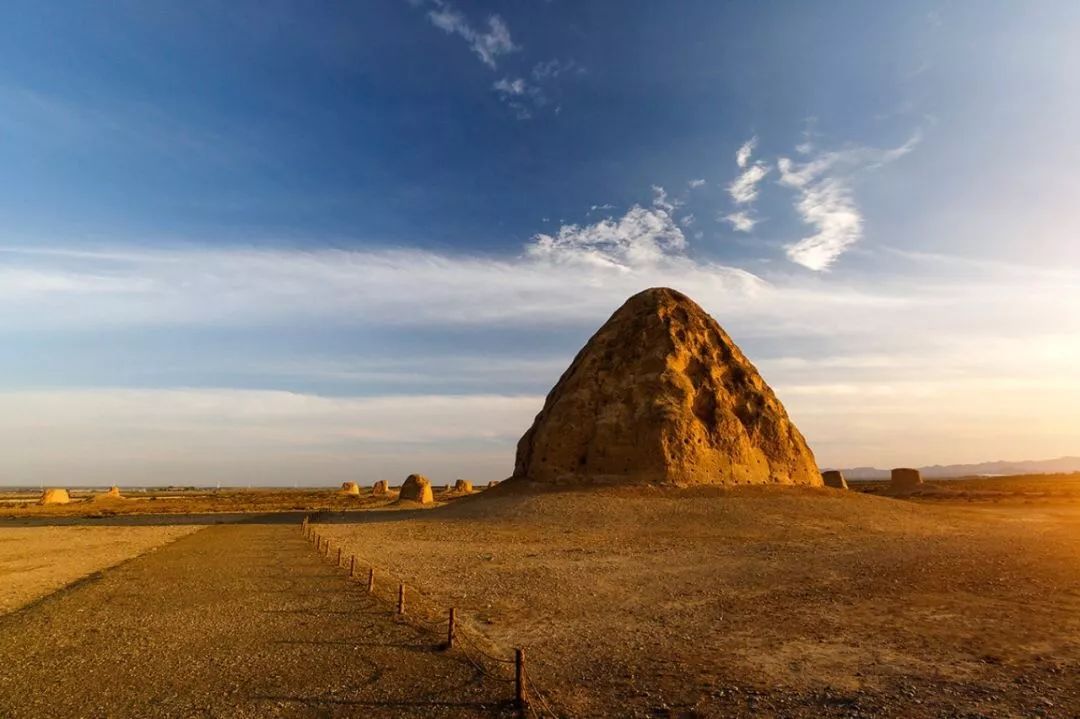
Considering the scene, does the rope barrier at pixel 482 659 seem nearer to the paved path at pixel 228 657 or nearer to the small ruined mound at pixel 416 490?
the paved path at pixel 228 657

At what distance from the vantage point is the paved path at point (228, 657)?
7613 mm

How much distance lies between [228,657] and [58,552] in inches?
808

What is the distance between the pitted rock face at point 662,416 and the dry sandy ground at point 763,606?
588 centimetres

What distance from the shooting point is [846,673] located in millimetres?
8695

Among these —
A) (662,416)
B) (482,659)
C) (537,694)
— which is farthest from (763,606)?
(662,416)

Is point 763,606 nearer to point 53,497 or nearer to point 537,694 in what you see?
point 537,694

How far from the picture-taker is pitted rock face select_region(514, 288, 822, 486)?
115ft

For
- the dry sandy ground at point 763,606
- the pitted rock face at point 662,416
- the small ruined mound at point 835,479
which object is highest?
the pitted rock face at point 662,416

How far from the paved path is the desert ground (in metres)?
0.05

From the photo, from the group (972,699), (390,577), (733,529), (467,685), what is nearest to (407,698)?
(467,685)

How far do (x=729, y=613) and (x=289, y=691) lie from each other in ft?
26.7

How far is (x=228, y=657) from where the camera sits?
31.3 ft

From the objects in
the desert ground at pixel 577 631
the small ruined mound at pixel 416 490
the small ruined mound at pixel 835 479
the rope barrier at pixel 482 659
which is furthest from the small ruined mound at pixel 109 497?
the rope barrier at pixel 482 659

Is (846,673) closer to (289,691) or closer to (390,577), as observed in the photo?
(289,691)
